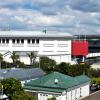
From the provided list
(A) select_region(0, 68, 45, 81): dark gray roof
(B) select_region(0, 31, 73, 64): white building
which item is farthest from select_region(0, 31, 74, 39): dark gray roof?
(A) select_region(0, 68, 45, 81): dark gray roof

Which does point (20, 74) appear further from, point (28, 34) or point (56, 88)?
point (28, 34)

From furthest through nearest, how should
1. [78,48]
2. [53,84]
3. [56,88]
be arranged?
1. [78,48]
2. [53,84]
3. [56,88]

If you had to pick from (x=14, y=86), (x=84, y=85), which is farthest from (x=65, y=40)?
(x=14, y=86)

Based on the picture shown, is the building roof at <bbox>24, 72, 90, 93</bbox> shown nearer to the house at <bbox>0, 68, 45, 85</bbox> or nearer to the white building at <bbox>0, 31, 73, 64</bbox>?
the house at <bbox>0, 68, 45, 85</bbox>

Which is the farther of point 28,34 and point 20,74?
point 28,34

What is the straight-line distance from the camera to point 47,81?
142ft

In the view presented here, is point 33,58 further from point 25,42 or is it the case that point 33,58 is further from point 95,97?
point 95,97

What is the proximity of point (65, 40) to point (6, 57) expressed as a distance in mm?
22416

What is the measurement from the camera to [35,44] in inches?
4663

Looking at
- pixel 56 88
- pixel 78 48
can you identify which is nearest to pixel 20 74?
pixel 56 88

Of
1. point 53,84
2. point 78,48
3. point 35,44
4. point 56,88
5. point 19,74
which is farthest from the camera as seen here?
point 78,48

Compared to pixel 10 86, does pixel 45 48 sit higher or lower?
lower

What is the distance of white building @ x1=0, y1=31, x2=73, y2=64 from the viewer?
387 ft

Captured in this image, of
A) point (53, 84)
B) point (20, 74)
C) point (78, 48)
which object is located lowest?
point (78, 48)
